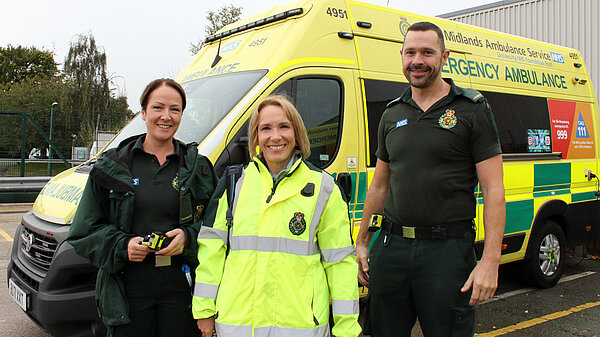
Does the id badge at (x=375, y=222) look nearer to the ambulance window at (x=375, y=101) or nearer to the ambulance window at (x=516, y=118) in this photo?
the ambulance window at (x=375, y=101)

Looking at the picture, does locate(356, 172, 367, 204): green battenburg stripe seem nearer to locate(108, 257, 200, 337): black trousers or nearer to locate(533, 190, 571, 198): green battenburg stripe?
locate(108, 257, 200, 337): black trousers

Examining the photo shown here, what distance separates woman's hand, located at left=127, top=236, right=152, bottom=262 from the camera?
6.70ft

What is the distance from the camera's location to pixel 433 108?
236 centimetres

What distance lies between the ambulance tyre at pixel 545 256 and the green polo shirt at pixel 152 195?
4.17 meters

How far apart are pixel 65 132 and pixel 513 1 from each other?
13.4 metres

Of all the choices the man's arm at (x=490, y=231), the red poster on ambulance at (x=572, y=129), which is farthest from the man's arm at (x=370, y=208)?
the red poster on ambulance at (x=572, y=129)

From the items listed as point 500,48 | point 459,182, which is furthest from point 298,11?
point 500,48

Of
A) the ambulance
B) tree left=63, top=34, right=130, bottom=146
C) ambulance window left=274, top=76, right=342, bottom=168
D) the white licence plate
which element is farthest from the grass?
tree left=63, top=34, right=130, bottom=146

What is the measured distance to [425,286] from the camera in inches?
91.2

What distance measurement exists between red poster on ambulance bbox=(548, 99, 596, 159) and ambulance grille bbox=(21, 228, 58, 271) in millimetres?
4977

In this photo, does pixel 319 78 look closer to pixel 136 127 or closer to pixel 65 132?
pixel 136 127

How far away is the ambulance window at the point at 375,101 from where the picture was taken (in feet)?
12.6

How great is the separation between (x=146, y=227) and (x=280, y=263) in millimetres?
682

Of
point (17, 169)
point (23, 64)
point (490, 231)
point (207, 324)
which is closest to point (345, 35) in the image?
point (490, 231)
